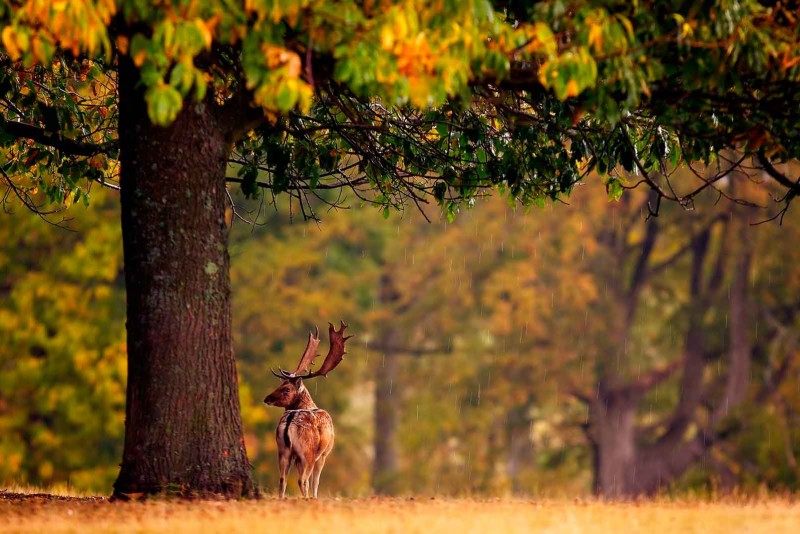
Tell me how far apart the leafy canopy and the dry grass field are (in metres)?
2.64

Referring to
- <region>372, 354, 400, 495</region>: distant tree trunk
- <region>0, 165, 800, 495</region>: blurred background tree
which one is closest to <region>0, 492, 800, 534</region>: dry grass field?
<region>0, 165, 800, 495</region>: blurred background tree

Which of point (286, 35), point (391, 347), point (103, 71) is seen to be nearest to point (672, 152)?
point (286, 35)

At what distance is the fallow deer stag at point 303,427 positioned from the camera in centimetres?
1047

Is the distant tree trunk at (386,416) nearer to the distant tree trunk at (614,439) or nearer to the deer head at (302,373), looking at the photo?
the distant tree trunk at (614,439)

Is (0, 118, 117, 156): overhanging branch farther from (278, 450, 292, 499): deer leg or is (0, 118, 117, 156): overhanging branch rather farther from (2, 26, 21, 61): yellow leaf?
(2, 26, 21, 61): yellow leaf

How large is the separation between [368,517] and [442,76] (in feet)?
11.2

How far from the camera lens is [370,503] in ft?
33.1

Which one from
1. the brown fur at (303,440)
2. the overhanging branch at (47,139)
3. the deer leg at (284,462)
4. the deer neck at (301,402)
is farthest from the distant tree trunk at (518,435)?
the overhanging branch at (47,139)

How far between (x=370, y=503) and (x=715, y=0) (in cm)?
506

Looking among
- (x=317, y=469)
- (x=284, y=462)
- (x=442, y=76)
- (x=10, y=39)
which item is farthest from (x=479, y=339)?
(x=10, y=39)

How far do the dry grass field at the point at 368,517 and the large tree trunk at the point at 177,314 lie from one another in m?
0.40

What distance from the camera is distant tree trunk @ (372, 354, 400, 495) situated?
3544 centimetres

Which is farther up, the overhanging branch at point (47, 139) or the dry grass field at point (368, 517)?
the overhanging branch at point (47, 139)

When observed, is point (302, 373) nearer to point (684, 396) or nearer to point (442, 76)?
point (442, 76)
